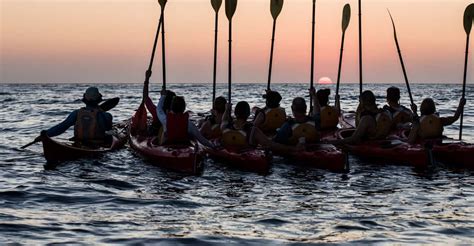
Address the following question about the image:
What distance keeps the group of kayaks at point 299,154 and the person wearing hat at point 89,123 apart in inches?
8.8

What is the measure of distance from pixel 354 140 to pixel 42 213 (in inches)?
294

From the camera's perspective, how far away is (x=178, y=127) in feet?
42.0

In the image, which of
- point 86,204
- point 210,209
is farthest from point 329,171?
point 86,204

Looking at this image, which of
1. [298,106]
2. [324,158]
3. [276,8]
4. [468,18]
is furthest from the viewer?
[276,8]

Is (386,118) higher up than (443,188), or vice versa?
(386,118)

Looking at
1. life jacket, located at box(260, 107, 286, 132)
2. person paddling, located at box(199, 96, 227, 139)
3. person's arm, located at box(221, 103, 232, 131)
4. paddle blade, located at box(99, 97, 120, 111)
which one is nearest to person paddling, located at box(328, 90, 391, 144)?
life jacket, located at box(260, 107, 286, 132)

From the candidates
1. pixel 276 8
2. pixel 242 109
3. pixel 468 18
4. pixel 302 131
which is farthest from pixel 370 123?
pixel 276 8

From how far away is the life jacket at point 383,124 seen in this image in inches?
561

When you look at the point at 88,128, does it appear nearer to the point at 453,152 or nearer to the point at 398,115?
the point at 398,115

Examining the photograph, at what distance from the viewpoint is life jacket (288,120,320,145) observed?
1295cm

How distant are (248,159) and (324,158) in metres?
1.50

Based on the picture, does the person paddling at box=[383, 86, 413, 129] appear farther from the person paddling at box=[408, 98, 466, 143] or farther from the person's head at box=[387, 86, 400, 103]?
the person paddling at box=[408, 98, 466, 143]

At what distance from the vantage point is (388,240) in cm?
780

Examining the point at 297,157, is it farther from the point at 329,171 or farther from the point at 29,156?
the point at 29,156
